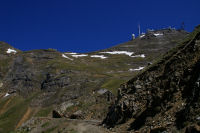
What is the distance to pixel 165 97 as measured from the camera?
2083 cm

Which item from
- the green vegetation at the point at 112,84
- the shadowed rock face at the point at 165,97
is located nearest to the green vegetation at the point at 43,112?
the green vegetation at the point at 112,84

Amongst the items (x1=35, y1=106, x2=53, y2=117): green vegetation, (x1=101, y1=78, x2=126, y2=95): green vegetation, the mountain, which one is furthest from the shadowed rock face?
(x1=35, y1=106, x2=53, y2=117): green vegetation

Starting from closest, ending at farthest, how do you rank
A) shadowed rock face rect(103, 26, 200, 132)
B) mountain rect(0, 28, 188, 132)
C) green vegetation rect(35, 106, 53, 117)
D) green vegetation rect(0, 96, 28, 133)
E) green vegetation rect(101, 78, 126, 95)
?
shadowed rock face rect(103, 26, 200, 132), green vegetation rect(0, 96, 28, 133), green vegetation rect(35, 106, 53, 117), green vegetation rect(101, 78, 126, 95), mountain rect(0, 28, 188, 132)

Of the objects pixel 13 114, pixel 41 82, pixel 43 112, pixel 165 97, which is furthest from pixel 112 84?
pixel 165 97

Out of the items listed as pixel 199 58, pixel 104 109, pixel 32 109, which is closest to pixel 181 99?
pixel 199 58

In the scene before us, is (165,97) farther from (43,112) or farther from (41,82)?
(41,82)

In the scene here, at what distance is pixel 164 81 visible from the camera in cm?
2317

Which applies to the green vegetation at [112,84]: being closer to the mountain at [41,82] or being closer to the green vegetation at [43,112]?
the mountain at [41,82]

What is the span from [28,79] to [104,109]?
391 ft

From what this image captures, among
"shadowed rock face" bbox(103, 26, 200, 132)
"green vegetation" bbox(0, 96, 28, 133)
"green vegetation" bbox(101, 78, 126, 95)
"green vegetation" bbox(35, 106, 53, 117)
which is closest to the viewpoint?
"shadowed rock face" bbox(103, 26, 200, 132)

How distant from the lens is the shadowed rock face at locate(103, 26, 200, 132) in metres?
16.2

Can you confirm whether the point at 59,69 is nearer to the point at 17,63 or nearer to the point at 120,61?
the point at 17,63

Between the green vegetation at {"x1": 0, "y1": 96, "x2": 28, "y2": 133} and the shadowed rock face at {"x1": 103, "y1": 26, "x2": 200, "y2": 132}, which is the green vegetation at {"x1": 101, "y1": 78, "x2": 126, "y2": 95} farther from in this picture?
the shadowed rock face at {"x1": 103, "y1": 26, "x2": 200, "y2": 132}

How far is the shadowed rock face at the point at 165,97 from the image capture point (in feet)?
53.0
